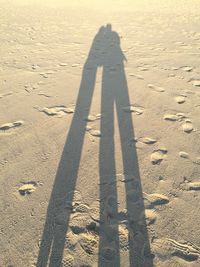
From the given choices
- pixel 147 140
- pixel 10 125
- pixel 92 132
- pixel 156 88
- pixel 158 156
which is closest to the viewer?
pixel 158 156

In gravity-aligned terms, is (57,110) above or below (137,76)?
below

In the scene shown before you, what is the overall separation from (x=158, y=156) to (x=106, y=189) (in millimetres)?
976

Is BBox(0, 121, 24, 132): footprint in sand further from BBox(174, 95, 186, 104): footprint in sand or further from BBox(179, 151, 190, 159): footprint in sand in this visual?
BBox(174, 95, 186, 104): footprint in sand

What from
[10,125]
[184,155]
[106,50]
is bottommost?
[184,155]

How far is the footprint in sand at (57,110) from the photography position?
4.99 metres

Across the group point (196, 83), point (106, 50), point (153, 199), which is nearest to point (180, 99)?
point (196, 83)

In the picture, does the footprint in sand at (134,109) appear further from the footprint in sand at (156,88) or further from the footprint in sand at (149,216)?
the footprint in sand at (149,216)

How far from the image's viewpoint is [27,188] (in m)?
3.46

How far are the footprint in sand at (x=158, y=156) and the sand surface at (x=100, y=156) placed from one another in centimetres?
2

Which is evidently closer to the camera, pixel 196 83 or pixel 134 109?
pixel 134 109

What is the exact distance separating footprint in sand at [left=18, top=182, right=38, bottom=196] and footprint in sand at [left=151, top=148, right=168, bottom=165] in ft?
5.34

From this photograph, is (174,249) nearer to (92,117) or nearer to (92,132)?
(92,132)

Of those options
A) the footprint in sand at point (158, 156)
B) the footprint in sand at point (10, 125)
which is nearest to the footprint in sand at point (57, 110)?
the footprint in sand at point (10, 125)

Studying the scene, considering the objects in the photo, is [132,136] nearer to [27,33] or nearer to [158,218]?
[158,218]
